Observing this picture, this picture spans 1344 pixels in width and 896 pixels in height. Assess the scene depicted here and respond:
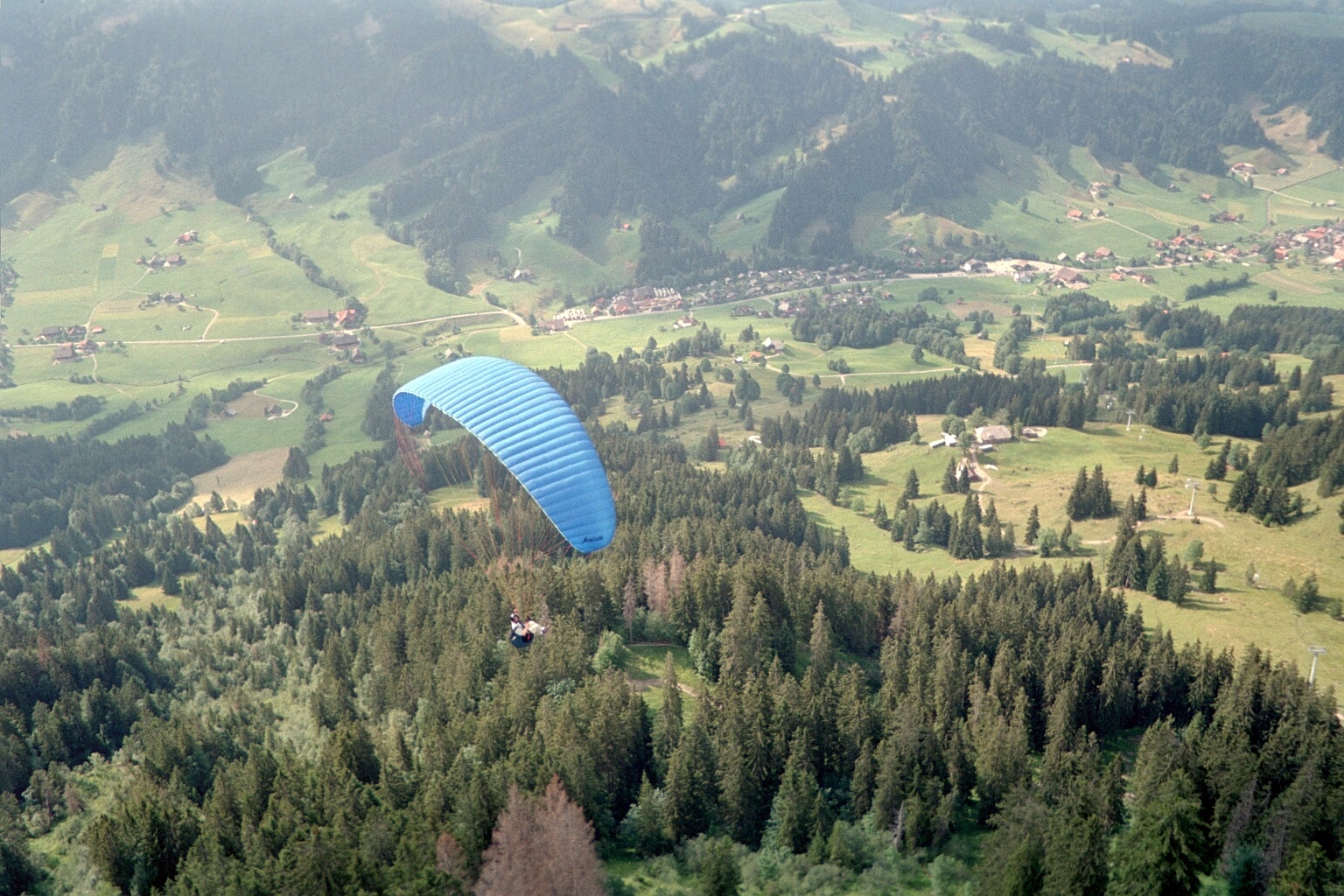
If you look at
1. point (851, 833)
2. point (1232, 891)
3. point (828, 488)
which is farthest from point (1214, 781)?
point (828, 488)

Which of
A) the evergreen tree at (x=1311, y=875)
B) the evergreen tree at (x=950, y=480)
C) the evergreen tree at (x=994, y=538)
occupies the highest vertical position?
the evergreen tree at (x=1311, y=875)

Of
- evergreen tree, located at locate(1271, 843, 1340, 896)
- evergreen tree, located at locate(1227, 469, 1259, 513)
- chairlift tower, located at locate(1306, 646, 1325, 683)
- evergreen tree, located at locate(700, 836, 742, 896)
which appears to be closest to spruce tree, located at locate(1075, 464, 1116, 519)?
evergreen tree, located at locate(1227, 469, 1259, 513)

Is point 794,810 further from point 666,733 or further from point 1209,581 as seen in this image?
point 1209,581

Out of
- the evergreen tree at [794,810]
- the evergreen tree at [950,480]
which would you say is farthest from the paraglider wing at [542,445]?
the evergreen tree at [950,480]

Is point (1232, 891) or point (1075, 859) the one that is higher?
point (1075, 859)

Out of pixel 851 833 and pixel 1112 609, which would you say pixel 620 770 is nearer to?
pixel 851 833

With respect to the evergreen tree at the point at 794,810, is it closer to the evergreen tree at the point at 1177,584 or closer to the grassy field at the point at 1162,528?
the grassy field at the point at 1162,528

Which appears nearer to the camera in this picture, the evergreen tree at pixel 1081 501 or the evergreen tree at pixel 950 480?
the evergreen tree at pixel 1081 501

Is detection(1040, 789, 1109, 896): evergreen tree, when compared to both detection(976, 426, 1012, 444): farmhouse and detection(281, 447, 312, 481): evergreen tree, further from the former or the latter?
detection(281, 447, 312, 481): evergreen tree
